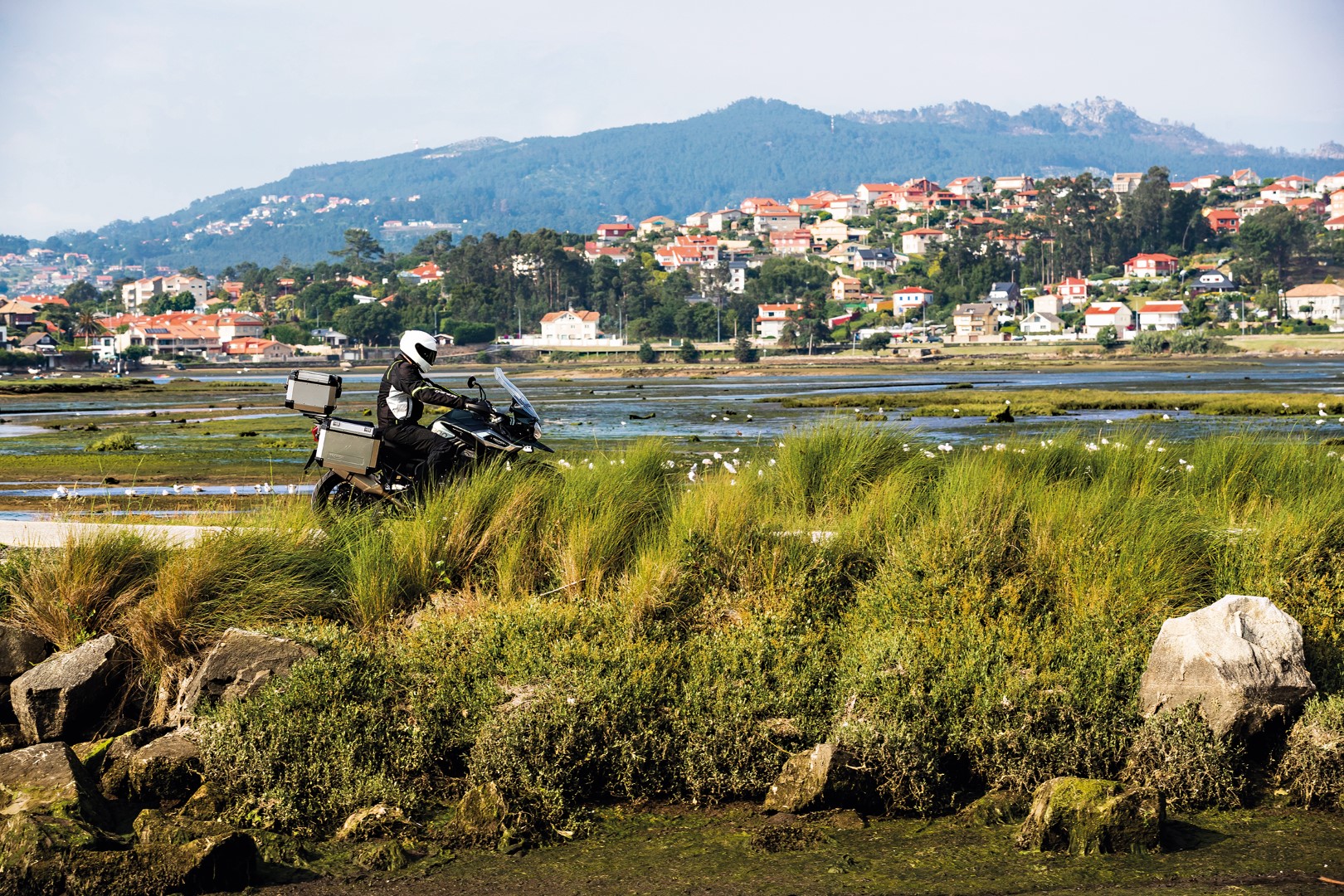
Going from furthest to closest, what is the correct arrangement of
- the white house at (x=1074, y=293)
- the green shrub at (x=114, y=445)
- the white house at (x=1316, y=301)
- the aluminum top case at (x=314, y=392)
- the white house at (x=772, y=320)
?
the white house at (x=1074, y=293)
the white house at (x=772, y=320)
the white house at (x=1316, y=301)
the green shrub at (x=114, y=445)
the aluminum top case at (x=314, y=392)

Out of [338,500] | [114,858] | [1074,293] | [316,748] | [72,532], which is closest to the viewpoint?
[114,858]

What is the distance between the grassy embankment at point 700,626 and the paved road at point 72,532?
0.34m

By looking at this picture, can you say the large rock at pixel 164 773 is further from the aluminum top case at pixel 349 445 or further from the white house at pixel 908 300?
the white house at pixel 908 300

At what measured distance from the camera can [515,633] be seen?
9078mm

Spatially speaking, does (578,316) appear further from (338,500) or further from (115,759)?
(115,759)

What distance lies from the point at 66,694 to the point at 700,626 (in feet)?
14.2

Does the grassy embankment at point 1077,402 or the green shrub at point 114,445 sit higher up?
the green shrub at point 114,445

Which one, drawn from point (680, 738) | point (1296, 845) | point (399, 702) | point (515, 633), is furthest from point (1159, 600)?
point (399, 702)

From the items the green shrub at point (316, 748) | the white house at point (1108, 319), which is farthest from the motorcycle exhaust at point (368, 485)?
the white house at point (1108, 319)

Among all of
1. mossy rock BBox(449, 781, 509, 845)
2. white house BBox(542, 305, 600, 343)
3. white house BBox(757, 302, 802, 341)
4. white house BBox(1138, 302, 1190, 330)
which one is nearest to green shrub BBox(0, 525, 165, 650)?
mossy rock BBox(449, 781, 509, 845)

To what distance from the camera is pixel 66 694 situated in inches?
352

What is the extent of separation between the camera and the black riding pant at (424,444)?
11.5m

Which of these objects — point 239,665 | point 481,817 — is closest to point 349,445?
point 239,665

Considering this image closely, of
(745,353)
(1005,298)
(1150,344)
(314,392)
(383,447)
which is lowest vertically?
(745,353)
